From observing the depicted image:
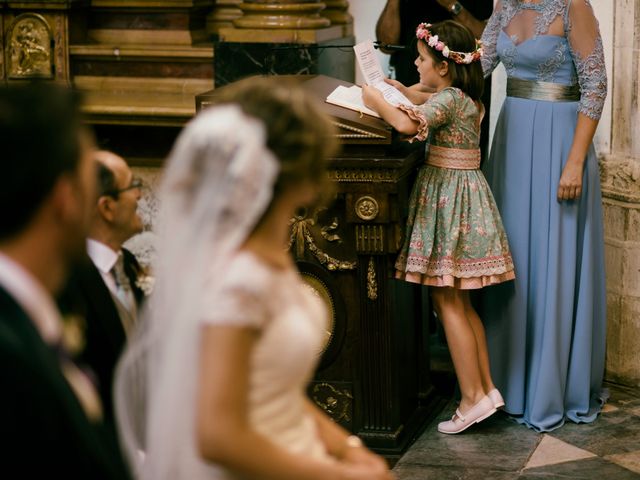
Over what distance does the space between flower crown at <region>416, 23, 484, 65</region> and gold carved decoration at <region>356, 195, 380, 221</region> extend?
0.66m

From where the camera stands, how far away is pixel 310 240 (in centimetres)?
472

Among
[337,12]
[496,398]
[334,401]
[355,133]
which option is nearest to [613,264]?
[496,398]

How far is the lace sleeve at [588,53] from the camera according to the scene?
4906 mm

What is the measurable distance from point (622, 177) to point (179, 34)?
10.3 feet

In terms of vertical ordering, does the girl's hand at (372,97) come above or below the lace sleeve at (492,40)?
below

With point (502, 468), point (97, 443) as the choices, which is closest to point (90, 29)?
point (502, 468)

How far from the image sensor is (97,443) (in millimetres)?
1706

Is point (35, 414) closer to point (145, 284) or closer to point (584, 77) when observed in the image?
point (145, 284)

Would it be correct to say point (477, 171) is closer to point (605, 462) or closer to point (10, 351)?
point (605, 462)

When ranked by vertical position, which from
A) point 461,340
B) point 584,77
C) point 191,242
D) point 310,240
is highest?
point 584,77

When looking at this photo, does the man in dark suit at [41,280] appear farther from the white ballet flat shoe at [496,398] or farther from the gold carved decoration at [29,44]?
the gold carved decoration at [29,44]

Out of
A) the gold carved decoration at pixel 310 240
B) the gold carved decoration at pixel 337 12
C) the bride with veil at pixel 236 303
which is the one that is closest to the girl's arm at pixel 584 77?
the gold carved decoration at pixel 310 240

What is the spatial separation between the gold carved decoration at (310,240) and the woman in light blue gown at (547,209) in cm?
90

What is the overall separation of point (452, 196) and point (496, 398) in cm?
89
